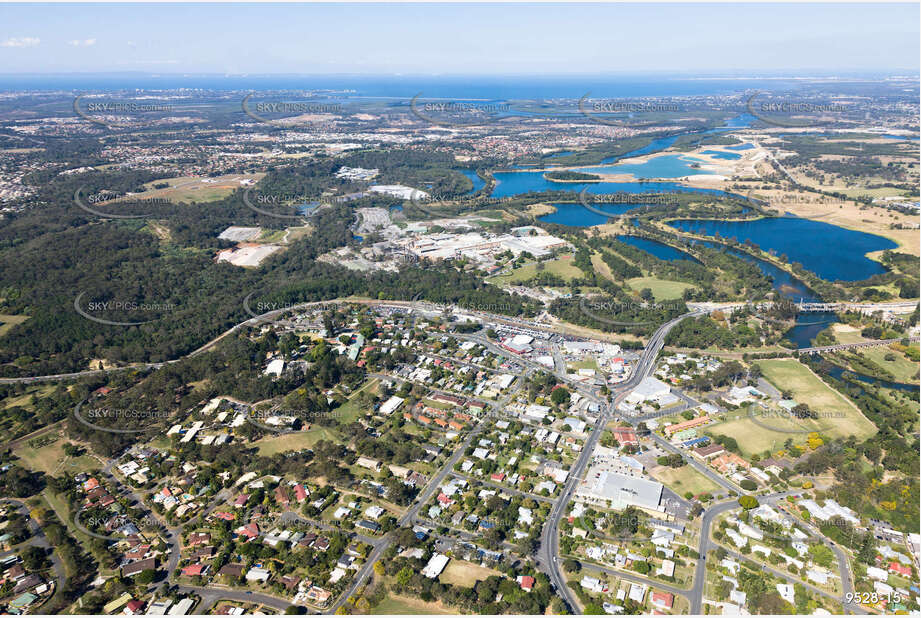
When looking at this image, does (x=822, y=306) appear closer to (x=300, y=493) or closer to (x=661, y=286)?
(x=661, y=286)

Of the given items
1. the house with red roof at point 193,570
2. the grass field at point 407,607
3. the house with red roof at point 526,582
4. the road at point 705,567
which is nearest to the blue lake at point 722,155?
the road at point 705,567

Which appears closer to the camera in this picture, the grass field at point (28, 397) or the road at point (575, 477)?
the road at point (575, 477)

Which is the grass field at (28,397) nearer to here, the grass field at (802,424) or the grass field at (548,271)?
the grass field at (548,271)

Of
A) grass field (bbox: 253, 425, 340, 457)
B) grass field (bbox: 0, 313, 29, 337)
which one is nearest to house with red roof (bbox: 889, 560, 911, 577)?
grass field (bbox: 253, 425, 340, 457)

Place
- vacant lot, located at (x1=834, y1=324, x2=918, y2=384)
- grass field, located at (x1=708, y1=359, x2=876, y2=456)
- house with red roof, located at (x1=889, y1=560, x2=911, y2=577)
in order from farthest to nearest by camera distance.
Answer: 1. vacant lot, located at (x1=834, y1=324, x2=918, y2=384)
2. grass field, located at (x1=708, y1=359, x2=876, y2=456)
3. house with red roof, located at (x1=889, y1=560, x2=911, y2=577)

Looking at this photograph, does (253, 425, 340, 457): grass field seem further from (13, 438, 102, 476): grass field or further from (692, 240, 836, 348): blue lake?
(692, 240, 836, 348): blue lake

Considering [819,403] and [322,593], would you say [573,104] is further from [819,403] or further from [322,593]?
[322,593]
